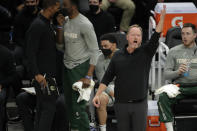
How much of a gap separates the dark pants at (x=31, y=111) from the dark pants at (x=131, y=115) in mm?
1189

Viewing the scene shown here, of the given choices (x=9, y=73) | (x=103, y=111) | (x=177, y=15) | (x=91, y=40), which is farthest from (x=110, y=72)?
(x=177, y=15)

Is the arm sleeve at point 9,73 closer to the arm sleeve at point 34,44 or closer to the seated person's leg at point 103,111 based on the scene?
the arm sleeve at point 34,44

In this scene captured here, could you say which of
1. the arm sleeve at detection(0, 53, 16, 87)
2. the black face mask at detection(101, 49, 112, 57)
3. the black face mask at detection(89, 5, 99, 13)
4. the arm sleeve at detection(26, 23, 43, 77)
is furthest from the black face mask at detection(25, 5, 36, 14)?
the arm sleeve at detection(26, 23, 43, 77)

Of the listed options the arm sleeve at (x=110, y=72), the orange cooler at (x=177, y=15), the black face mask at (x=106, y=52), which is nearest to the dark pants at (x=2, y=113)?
the black face mask at (x=106, y=52)

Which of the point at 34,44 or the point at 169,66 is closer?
the point at 34,44

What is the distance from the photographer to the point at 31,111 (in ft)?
23.4

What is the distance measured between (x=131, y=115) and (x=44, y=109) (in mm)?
1312

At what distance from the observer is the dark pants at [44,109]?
6562 millimetres

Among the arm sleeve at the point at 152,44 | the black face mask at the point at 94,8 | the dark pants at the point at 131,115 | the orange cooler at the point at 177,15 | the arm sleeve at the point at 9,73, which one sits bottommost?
the dark pants at the point at 131,115

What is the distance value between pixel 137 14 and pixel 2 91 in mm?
3911

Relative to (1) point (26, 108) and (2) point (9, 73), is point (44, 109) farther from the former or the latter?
(2) point (9, 73)

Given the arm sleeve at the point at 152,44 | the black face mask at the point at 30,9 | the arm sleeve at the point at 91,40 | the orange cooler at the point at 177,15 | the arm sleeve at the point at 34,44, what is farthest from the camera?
the orange cooler at the point at 177,15

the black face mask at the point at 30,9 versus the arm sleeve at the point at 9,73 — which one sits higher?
the black face mask at the point at 30,9

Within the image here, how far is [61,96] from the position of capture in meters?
6.89
